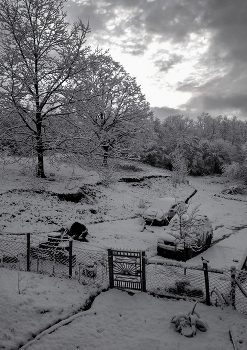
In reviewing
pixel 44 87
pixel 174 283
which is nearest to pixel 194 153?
pixel 44 87

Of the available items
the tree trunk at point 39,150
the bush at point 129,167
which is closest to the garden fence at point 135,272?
the tree trunk at point 39,150

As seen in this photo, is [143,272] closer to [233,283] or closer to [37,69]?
[233,283]

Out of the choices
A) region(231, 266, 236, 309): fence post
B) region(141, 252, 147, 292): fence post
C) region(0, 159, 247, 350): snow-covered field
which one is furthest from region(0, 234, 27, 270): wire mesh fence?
region(231, 266, 236, 309): fence post

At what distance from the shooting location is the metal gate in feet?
21.8

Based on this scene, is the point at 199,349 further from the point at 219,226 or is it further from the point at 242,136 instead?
the point at 242,136

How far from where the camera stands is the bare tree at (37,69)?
13409 millimetres

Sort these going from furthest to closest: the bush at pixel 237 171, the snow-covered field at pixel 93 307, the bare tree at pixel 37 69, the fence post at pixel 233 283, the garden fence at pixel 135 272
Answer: the bush at pixel 237 171, the bare tree at pixel 37 69, the garden fence at pixel 135 272, the fence post at pixel 233 283, the snow-covered field at pixel 93 307

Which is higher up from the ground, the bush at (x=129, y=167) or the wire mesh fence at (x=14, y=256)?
the bush at (x=129, y=167)

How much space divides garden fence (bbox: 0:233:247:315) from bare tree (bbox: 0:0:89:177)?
25.7 ft

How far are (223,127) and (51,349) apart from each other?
251ft

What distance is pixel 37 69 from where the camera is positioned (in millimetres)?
14438

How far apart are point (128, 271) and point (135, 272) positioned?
209 mm

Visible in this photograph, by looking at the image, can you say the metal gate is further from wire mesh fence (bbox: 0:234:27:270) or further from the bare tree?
the bare tree

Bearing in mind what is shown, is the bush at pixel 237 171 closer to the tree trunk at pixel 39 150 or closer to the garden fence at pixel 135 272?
the tree trunk at pixel 39 150
